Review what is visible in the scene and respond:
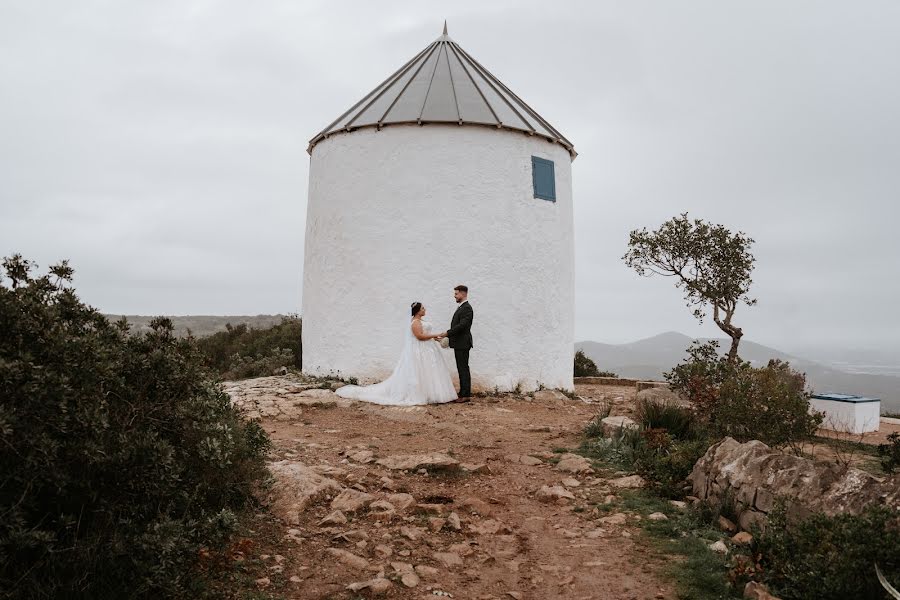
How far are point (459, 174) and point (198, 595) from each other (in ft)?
32.2

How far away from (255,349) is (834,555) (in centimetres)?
1751

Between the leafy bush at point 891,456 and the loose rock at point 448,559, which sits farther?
the leafy bush at point 891,456

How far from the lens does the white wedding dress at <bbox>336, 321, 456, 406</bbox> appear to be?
11.4m

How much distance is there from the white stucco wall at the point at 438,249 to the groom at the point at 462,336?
0.94 metres

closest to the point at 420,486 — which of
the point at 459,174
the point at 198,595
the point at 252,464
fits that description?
the point at 252,464

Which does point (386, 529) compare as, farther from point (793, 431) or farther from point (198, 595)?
point (793, 431)

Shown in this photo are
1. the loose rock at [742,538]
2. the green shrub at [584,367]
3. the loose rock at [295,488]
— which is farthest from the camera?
the green shrub at [584,367]

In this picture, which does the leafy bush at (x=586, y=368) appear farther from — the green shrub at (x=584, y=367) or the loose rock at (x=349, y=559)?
the loose rock at (x=349, y=559)

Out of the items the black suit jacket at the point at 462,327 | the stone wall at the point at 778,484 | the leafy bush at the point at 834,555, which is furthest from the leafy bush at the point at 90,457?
the black suit jacket at the point at 462,327

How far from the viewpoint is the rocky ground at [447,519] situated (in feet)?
15.2

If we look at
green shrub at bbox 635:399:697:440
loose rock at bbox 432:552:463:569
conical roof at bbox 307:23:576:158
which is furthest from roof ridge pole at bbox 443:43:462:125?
loose rock at bbox 432:552:463:569

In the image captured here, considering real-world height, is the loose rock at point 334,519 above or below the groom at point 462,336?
below

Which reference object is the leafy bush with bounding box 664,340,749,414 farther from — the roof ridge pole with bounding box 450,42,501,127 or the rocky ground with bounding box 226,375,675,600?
the roof ridge pole with bounding box 450,42,501,127

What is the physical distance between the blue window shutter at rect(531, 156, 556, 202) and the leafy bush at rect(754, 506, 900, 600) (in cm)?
953
